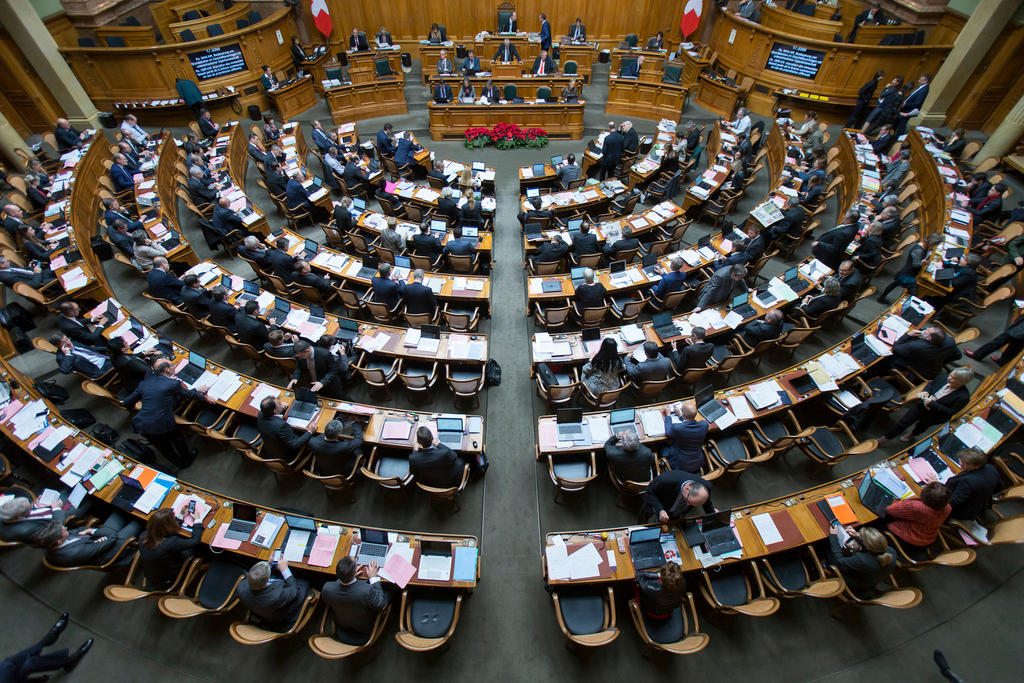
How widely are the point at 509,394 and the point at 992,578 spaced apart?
6.75 m

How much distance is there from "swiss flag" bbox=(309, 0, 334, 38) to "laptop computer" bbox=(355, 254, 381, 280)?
49.1 ft

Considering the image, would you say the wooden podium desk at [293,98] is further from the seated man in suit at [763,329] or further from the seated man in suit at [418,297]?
the seated man in suit at [763,329]

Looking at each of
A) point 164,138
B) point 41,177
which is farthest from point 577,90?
point 41,177

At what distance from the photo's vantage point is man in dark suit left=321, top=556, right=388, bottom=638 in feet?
14.3

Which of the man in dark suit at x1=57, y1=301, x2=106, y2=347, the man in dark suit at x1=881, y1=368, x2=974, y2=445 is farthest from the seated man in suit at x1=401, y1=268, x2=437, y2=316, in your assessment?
the man in dark suit at x1=881, y1=368, x2=974, y2=445

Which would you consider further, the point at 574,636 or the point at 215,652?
the point at 215,652

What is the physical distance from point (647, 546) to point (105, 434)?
25.9ft

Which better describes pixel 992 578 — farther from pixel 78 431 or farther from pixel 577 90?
pixel 577 90

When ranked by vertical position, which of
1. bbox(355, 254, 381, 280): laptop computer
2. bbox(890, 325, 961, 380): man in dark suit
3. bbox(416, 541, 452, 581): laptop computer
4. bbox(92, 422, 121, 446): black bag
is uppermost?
bbox(890, 325, 961, 380): man in dark suit

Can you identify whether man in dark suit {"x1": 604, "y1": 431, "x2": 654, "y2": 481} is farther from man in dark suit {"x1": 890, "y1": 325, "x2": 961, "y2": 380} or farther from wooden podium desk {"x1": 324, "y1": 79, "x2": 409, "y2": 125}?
wooden podium desk {"x1": 324, "y1": 79, "x2": 409, "y2": 125}

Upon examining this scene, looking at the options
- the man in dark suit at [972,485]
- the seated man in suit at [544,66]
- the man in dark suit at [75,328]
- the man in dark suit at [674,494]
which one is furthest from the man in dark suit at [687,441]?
the seated man in suit at [544,66]

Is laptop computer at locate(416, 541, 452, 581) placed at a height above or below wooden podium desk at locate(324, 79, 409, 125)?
below

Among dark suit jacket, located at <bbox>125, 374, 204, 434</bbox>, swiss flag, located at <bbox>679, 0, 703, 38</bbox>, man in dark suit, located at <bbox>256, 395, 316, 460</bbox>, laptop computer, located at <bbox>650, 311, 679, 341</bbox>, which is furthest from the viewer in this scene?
swiss flag, located at <bbox>679, 0, 703, 38</bbox>

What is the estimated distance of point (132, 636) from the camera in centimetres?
536
